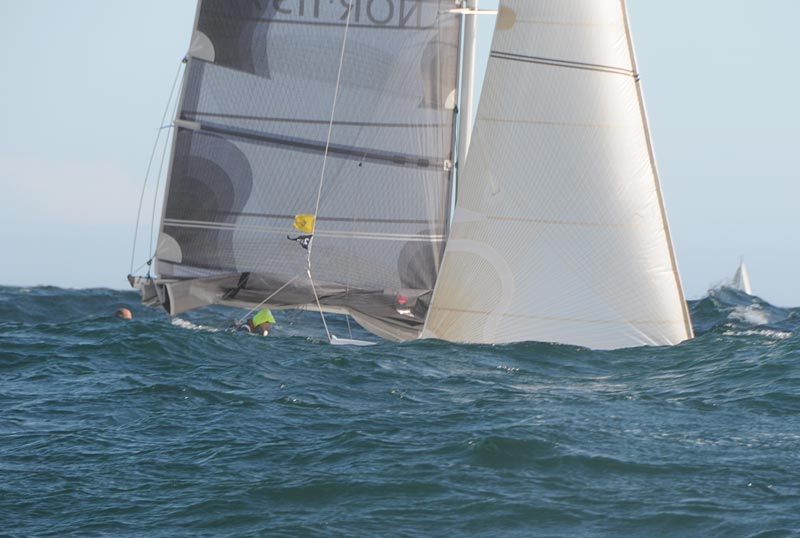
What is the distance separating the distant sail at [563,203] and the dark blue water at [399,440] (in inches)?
20.3

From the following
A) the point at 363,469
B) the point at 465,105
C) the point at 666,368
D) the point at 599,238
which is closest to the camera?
the point at 363,469

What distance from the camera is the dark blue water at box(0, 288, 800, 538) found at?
7918mm

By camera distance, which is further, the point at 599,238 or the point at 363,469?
the point at 599,238

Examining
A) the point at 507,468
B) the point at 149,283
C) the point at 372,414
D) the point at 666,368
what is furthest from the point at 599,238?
the point at 149,283

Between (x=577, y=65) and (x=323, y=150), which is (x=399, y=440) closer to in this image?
(x=577, y=65)

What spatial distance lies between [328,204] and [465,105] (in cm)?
267

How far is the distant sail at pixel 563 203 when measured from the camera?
1434 centimetres

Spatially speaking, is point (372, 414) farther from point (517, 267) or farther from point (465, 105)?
point (465, 105)

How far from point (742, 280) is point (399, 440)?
27.0 metres

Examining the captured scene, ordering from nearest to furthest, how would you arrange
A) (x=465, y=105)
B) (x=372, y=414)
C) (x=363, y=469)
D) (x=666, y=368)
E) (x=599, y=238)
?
1. (x=363, y=469)
2. (x=372, y=414)
3. (x=666, y=368)
4. (x=599, y=238)
5. (x=465, y=105)

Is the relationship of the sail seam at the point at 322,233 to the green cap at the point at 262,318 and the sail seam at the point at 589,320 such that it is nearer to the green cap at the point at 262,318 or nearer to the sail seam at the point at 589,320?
the green cap at the point at 262,318

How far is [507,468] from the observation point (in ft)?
29.3

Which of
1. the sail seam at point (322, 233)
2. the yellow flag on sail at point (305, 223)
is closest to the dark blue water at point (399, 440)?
the yellow flag on sail at point (305, 223)

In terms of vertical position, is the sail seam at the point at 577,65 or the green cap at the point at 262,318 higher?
the sail seam at the point at 577,65
